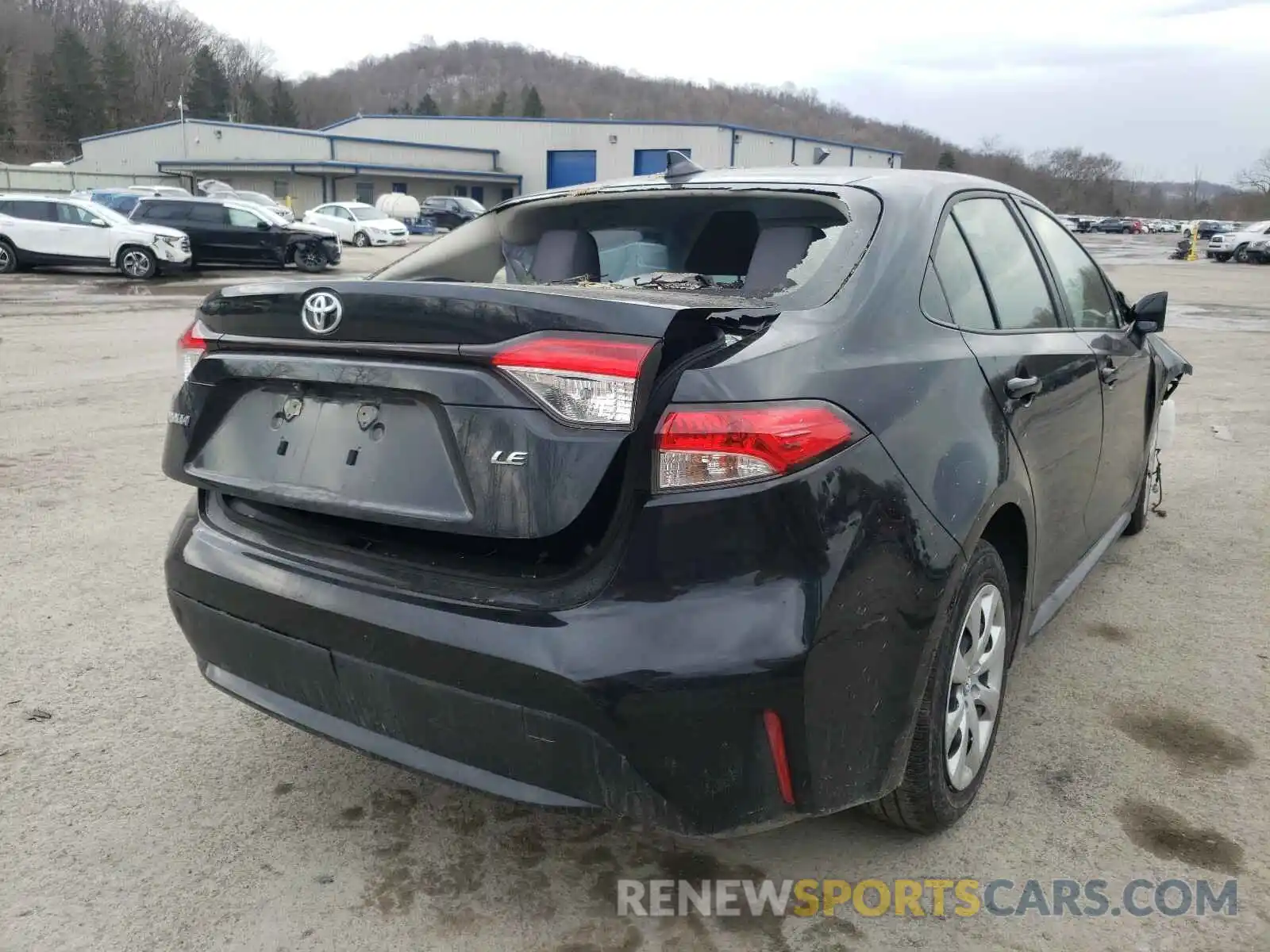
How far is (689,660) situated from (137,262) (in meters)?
20.8

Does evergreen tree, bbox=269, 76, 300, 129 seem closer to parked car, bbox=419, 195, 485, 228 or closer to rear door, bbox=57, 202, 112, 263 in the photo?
parked car, bbox=419, 195, 485, 228

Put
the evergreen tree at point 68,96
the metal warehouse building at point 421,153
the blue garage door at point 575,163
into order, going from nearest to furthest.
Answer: the metal warehouse building at point 421,153, the blue garage door at point 575,163, the evergreen tree at point 68,96

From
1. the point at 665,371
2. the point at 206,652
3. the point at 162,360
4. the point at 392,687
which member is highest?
the point at 665,371

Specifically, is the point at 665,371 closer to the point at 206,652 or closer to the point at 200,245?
the point at 206,652

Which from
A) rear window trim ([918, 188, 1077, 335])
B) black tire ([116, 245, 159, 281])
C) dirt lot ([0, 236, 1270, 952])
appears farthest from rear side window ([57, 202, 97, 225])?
rear window trim ([918, 188, 1077, 335])

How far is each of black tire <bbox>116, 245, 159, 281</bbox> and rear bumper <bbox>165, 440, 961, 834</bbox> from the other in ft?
65.1

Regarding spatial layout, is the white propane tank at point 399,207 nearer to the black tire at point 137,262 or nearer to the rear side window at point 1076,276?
the black tire at point 137,262

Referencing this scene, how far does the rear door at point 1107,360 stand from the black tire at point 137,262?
766 inches

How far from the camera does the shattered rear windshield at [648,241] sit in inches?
101

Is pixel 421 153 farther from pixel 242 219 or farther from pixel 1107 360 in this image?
pixel 1107 360

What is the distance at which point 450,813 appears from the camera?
2.60m

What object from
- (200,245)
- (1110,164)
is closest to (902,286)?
(200,245)

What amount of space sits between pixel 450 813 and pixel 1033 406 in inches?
75.9

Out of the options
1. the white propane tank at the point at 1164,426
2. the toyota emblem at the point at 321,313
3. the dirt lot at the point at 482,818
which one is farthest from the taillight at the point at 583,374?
the white propane tank at the point at 1164,426
